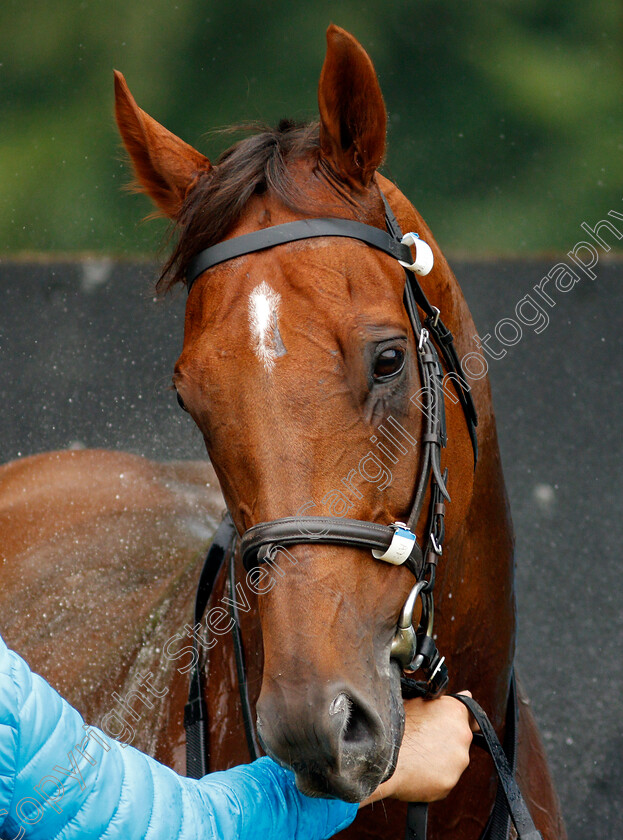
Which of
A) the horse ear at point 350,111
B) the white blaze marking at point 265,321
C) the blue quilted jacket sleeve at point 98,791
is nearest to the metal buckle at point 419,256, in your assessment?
the horse ear at point 350,111

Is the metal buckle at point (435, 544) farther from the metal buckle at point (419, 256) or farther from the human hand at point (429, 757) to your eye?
the metal buckle at point (419, 256)

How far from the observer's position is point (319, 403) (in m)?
1.06

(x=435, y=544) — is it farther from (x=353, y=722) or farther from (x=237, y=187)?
(x=237, y=187)

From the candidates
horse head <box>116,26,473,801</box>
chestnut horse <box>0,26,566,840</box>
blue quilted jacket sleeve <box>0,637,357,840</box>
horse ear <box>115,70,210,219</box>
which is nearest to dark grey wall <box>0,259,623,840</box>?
horse ear <box>115,70,210,219</box>

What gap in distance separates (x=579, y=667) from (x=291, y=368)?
2.75 meters

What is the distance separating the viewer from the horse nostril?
95 centimetres

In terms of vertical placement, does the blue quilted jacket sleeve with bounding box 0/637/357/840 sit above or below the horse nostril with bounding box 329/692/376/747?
below

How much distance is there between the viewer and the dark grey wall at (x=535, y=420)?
3.16m

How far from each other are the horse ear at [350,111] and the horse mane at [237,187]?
Answer: 6 cm

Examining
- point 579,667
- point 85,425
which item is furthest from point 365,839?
point 85,425

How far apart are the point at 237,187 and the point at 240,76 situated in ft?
8.72

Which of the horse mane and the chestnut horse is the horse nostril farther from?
the horse mane

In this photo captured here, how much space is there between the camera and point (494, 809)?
1.40m

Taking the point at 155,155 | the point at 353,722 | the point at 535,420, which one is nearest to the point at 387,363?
the point at 353,722
